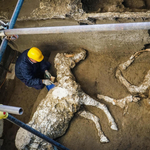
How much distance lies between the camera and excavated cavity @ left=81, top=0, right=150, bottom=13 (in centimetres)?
341

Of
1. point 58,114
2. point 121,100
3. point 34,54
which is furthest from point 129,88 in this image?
point 34,54

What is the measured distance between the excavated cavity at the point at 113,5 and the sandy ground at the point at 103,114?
1.05m

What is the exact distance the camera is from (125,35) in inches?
142

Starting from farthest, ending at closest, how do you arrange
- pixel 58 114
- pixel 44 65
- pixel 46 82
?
pixel 44 65 → pixel 46 82 → pixel 58 114

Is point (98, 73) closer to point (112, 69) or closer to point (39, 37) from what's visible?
point (112, 69)

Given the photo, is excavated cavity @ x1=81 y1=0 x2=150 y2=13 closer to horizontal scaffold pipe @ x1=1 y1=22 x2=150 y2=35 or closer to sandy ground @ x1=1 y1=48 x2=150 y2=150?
sandy ground @ x1=1 y1=48 x2=150 y2=150

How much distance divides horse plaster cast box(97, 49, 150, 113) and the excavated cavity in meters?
1.01

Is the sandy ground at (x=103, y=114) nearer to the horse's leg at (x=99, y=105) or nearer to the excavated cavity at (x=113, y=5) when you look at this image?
the horse's leg at (x=99, y=105)

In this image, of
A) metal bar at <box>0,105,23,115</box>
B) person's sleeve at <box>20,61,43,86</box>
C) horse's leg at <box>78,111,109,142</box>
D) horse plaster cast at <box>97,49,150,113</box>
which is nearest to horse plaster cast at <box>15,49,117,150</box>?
horse's leg at <box>78,111,109,142</box>

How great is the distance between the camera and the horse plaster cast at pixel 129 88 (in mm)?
3526

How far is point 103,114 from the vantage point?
3.70 metres

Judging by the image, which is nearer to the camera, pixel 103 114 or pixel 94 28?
pixel 94 28

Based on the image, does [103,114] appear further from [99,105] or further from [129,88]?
[129,88]

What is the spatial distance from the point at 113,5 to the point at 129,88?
5.95ft
